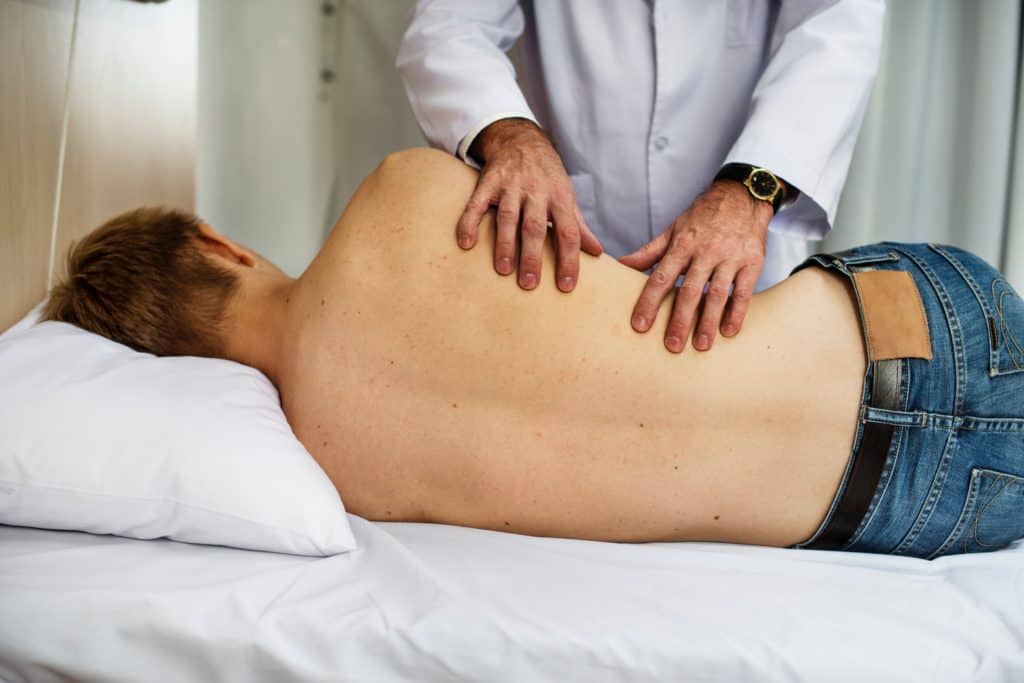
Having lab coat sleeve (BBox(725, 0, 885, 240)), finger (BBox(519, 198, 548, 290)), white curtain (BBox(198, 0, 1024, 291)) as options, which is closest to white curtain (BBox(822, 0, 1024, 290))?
white curtain (BBox(198, 0, 1024, 291))

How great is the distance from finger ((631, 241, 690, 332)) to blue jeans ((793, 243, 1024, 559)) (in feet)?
0.68

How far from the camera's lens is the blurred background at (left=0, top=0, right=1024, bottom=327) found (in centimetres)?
146

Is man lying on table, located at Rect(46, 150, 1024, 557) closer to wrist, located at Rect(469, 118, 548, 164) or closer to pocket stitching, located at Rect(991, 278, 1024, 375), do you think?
pocket stitching, located at Rect(991, 278, 1024, 375)

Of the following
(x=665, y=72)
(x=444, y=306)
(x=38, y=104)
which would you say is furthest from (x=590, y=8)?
(x=38, y=104)

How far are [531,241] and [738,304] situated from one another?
0.84ft

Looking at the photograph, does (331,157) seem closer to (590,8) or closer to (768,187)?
(590,8)

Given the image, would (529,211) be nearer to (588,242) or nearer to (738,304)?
(588,242)

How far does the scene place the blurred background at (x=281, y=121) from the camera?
1456 mm

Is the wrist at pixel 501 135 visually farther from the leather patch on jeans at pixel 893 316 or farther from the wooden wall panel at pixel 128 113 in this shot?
the wooden wall panel at pixel 128 113

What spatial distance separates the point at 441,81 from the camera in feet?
4.71

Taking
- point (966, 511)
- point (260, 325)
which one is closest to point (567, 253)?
point (260, 325)

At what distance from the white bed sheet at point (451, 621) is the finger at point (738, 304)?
0.92 ft

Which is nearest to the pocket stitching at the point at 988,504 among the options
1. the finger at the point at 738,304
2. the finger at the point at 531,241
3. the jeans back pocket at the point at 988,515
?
the jeans back pocket at the point at 988,515

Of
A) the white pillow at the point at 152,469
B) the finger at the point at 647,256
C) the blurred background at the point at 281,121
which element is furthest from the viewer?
the blurred background at the point at 281,121
